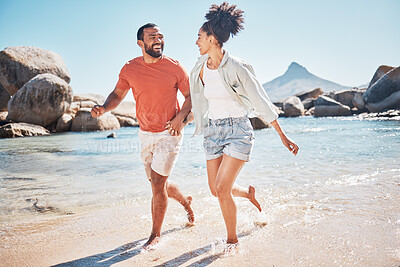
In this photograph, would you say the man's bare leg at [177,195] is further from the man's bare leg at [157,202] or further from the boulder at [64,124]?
the boulder at [64,124]

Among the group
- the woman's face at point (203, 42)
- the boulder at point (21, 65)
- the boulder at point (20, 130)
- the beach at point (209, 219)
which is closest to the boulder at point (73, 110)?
the boulder at point (21, 65)

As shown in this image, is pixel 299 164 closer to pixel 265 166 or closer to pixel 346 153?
pixel 265 166

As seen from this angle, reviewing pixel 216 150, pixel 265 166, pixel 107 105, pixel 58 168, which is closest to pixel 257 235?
pixel 216 150

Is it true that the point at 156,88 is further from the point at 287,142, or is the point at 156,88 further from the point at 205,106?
the point at 287,142

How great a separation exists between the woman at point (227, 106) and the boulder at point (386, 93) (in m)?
25.9

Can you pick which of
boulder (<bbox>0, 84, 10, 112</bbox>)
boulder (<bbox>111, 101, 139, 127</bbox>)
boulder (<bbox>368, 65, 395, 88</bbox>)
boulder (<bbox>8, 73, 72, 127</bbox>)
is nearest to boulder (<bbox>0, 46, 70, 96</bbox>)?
boulder (<bbox>0, 84, 10, 112</bbox>)

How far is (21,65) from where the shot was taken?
23375 mm

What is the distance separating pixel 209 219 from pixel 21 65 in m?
23.6

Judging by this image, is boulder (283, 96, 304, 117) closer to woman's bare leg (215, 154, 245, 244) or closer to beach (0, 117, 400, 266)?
beach (0, 117, 400, 266)

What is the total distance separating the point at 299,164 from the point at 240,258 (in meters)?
4.92

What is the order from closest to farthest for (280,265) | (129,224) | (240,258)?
(280,265) → (240,258) → (129,224)

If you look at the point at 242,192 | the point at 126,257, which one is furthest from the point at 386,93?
the point at 126,257

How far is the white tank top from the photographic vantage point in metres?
3.12

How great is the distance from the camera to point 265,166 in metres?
7.48
